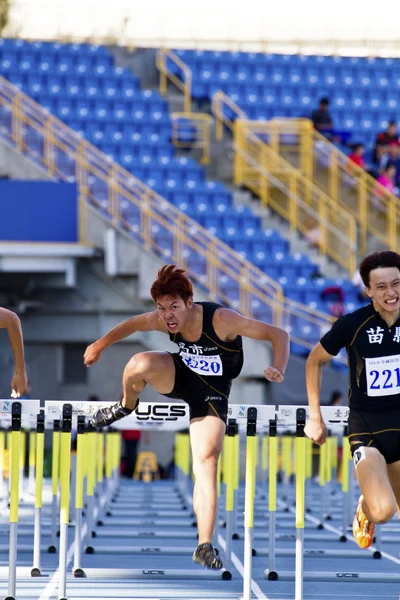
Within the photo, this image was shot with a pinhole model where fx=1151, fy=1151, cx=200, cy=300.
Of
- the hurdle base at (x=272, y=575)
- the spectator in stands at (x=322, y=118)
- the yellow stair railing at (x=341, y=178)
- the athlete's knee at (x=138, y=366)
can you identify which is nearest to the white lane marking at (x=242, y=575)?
the hurdle base at (x=272, y=575)

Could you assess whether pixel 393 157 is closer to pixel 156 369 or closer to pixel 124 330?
pixel 124 330

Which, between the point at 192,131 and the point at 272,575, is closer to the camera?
the point at 272,575

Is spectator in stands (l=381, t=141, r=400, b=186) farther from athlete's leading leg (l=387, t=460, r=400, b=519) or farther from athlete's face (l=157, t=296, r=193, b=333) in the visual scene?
athlete's leading leg (l=387, t=460, r=400, b=519)

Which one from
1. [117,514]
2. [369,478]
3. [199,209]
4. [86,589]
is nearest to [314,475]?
[199,209]

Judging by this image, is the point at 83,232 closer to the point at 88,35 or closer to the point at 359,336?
the point at 88,35

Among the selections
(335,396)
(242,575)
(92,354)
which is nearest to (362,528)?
(92,354)

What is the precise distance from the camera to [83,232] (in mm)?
17078

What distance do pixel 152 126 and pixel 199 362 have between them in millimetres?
15248

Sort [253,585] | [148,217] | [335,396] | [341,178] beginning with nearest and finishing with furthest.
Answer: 1. [253,585]
2. [335,396]
3. [148,217]
4. [341,178]

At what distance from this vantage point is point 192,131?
21.2m

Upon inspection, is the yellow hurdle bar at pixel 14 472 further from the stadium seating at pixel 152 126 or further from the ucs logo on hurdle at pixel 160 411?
the stadium seating at pixel 152 126

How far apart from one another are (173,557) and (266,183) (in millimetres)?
12210

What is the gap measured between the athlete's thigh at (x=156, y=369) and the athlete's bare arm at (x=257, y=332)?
0.36 metres

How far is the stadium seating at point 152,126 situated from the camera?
18.4m
